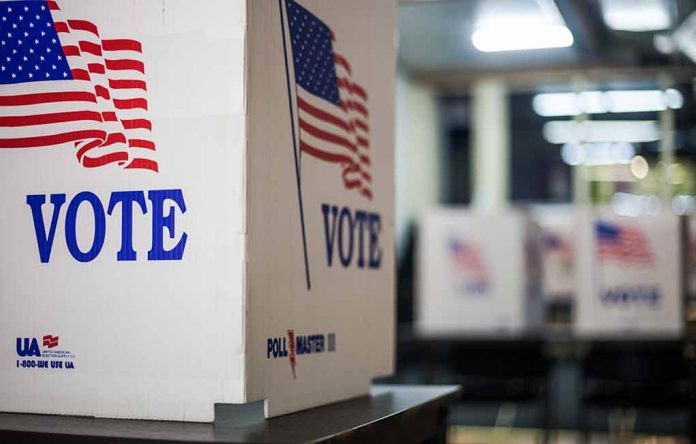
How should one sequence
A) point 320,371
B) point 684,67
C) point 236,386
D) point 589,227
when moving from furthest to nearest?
point 684,67, point 589,227, point 320,371, point 236,386

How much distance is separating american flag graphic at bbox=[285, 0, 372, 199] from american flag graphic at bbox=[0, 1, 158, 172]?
0.74ft

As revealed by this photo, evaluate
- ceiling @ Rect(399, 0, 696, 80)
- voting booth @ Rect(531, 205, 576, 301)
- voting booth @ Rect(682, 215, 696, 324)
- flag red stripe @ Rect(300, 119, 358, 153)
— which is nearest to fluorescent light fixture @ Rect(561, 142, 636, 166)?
ceiling @ Rect(399, 0, 696, 80)

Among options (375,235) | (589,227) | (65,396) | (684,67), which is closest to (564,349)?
(589,227)

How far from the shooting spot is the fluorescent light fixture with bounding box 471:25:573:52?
23.4 feet

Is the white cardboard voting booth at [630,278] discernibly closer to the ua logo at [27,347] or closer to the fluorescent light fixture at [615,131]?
the fluorescent light fixture at [615,131]

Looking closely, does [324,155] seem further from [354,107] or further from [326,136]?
[354,107]

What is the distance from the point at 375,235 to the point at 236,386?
1.85ft

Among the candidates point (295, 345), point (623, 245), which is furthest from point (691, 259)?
point (295, 345)

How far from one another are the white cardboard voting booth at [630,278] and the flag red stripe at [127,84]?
5037 millimetres

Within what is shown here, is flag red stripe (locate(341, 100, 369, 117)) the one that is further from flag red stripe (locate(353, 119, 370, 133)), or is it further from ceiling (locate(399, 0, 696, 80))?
ceiling (locate(399, 0, 696, 80))

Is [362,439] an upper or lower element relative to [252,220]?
lower

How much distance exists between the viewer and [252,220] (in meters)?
1.16

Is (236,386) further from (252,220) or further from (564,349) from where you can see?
(564,349)

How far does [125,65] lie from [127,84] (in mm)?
24
